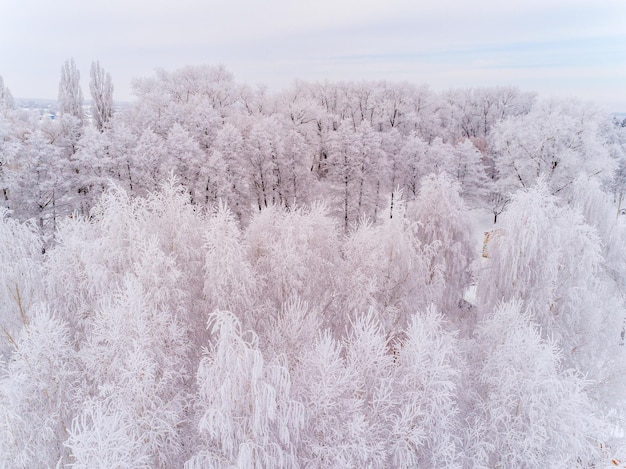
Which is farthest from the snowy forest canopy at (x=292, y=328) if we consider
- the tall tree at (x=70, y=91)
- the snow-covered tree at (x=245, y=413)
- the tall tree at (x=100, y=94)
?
the tall tree at (x=100, y=94)

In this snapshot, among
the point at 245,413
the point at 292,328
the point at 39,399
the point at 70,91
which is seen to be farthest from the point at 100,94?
the point at 245,413

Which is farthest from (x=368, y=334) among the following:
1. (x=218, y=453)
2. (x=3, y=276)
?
(x=3, y=276)

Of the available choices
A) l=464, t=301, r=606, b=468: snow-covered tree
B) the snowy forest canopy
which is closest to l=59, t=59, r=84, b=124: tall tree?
the snowy forest canopy

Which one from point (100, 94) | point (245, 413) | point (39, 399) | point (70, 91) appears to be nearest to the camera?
point (245, 413)

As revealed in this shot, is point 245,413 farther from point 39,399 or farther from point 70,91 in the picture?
point 70,91

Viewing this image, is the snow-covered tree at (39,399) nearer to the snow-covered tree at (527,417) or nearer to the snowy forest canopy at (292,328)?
the snowy forest canopy at (292,328)

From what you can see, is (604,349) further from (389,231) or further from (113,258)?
(113,258)

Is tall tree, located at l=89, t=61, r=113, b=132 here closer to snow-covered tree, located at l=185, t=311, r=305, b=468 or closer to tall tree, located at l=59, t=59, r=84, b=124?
tall tree, located at l=59, t=59, r=84, b=124

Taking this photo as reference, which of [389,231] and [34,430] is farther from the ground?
[389,231]
